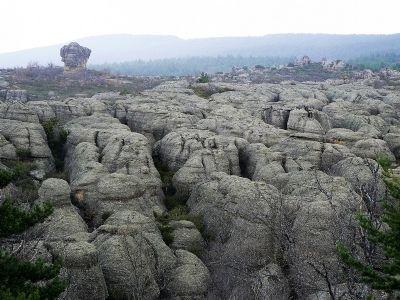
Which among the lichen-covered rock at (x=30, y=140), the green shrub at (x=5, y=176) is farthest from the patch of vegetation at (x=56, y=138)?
the green shrub at (x=5, y=176)

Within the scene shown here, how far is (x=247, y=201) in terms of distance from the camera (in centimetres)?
2927

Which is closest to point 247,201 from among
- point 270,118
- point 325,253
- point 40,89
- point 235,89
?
point 325,253

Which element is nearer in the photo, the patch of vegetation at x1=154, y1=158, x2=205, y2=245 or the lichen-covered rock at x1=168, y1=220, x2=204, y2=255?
the lichen-covered rock at x1=168, y1=220, x2=204, y2=255

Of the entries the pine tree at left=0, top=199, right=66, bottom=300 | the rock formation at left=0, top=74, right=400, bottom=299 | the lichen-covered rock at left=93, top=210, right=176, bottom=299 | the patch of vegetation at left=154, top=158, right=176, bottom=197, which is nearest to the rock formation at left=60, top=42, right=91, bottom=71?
the rock formation at left=0, top=74, right=400, bottom=299

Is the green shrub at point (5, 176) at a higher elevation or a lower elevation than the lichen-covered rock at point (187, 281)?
higher

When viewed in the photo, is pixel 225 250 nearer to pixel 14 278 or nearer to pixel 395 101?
pixel 14 278

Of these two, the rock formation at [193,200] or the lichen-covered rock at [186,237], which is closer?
the rock formation at [193,200]

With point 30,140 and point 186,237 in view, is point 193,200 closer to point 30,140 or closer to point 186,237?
point 186,237

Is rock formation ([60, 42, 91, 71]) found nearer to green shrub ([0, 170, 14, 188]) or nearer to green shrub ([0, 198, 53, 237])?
green shrub ([0, 170, 14, 188])

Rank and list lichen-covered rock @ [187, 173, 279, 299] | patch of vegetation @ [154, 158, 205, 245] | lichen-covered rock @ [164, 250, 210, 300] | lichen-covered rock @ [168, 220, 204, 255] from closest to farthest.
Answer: lichen-covered rock @ [164, 250, 210, 300] → lichen-covered rock @ [187, 173, 279, 299] → lichen-covered rock @ [168, 220, 204, 255] → patch of vegetation @ [154, 158, 205, 245]

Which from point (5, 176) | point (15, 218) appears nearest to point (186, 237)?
point (15, 218)

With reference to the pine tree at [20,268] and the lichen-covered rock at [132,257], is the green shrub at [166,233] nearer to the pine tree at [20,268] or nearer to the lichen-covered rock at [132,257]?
the lichen-covered rock at [132,257]

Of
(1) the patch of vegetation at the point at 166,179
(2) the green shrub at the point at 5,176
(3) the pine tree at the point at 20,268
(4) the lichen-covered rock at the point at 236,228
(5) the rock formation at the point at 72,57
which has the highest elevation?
(2) the green shrub at the point at 5,176

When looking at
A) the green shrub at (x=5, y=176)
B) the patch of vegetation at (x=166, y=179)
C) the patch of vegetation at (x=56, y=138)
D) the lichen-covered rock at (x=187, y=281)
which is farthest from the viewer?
the patch of vegetation at (x=56, y=138)
